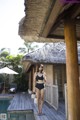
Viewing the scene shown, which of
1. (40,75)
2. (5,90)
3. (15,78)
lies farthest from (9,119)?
(15,78)

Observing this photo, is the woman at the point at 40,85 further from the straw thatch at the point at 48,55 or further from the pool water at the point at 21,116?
the straw thatch at the point at 48,55

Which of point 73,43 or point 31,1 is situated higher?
point 31,1

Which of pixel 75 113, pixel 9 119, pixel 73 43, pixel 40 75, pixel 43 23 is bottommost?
pixel 9 119

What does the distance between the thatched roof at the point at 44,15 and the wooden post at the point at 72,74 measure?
0.16 m

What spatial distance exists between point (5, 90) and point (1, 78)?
1992 millimetres

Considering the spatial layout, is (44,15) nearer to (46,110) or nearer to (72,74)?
(72,74)

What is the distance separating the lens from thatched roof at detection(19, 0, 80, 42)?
211 centimetres

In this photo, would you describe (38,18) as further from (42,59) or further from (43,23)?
(42,59)

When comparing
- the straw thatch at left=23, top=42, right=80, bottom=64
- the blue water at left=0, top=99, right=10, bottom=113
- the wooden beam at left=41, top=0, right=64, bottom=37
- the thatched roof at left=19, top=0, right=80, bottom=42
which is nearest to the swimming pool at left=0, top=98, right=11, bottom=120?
the blue water at left=0, top=99, right=10, bottom=113

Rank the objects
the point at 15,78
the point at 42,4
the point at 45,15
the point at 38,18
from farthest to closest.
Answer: the point at 15,78 < the point at 38,18 < the point at 45,15 < the point at 42,4

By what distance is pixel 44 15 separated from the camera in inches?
94.0

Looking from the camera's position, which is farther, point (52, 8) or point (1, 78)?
point (1, 78)

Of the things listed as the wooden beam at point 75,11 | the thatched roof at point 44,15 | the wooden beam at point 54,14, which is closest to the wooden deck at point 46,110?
the thatched roof at point 44,15

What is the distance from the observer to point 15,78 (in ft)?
63.8
